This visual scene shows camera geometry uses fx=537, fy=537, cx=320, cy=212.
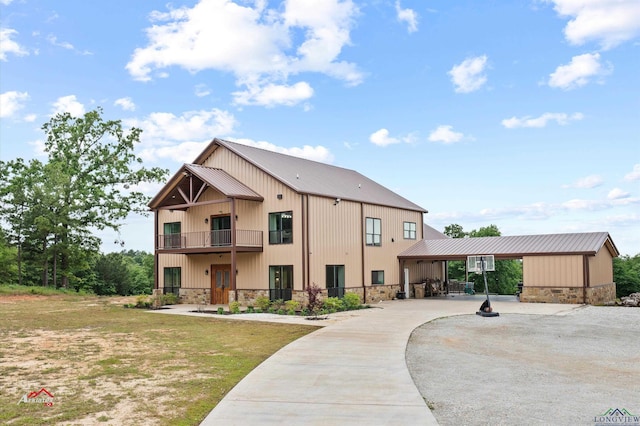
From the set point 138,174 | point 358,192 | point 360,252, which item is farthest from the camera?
point 138,174

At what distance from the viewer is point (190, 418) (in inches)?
288

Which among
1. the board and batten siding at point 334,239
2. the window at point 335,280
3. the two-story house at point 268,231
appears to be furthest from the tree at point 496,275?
the window at point 335,280

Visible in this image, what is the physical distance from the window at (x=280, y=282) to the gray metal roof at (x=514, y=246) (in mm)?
9140

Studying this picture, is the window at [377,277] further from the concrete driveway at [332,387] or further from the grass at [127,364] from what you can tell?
the concrete driveway at [332,387]

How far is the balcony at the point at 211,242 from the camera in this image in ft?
84.3

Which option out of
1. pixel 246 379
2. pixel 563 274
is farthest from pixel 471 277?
pixel 246 379

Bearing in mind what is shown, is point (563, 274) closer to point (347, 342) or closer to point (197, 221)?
point (347, 342)

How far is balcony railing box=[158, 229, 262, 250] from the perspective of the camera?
26.0 metres

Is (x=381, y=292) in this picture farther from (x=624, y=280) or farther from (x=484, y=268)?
(x=624, y=280)

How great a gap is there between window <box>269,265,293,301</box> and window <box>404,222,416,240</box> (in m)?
10.7

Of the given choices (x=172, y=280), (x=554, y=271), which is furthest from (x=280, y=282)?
(x=554, y=271)

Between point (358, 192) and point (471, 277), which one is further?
point (471, 277)

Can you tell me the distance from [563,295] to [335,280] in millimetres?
11258

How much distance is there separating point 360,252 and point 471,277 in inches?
871
